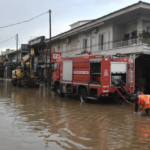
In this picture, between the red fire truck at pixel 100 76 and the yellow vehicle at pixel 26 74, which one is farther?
the yellow vehicle at pixel 26 74

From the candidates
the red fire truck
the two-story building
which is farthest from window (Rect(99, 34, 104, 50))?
the red fire truck

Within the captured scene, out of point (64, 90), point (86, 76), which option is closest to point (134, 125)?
point (86, 76)

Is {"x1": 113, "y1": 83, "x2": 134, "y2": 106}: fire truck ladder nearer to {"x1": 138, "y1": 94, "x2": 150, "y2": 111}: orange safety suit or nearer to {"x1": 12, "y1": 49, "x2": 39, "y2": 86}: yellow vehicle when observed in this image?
{"x1": 138, "y1": 94, "x2": 150, "y2": 111}: orange safety suit

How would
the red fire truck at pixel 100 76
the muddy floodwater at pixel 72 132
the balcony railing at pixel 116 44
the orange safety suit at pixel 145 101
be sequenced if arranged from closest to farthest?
the muddy floodwater at pixel 72 132 < the orange safety suit at pixel 145 101 < the red fire truck at pixel 100 76 < the balcony railing at pixel 116 44

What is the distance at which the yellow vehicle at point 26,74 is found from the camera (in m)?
24.5

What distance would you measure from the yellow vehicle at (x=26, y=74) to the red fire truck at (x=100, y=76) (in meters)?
11.8

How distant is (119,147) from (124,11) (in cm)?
1405

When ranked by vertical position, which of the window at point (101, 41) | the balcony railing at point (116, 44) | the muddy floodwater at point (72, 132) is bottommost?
the muddy floodwater at point (72, 132)

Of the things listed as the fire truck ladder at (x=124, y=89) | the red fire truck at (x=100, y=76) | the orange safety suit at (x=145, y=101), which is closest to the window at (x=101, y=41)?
the red fire truck at (x=100, y=76)

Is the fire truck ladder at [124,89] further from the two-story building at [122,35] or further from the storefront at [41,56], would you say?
the storefront at [41,56]

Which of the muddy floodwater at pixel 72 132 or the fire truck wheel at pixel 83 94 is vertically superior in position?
the fire truck wheel at pixel 83 94

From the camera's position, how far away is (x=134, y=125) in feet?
22.4

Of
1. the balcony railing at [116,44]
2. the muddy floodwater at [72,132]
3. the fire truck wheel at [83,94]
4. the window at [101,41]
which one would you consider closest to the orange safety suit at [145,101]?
the muddy floodwater at [72,132]

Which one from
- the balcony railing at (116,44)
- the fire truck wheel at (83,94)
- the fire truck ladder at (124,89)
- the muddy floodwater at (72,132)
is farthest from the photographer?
the balcony railing at (116,44)
